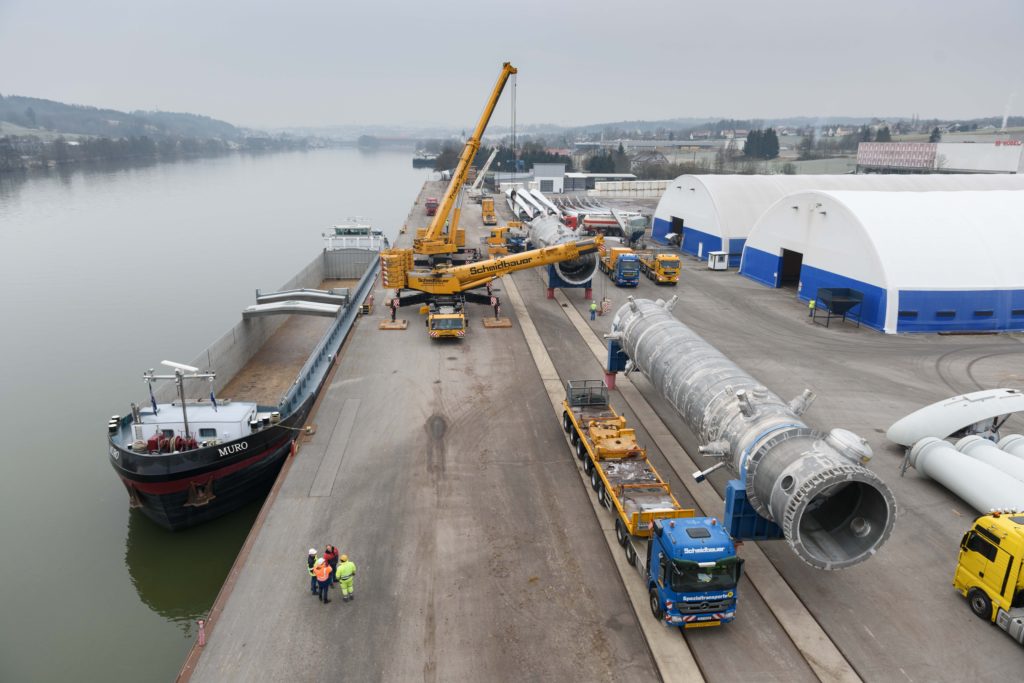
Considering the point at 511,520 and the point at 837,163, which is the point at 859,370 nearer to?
the point at 511,520

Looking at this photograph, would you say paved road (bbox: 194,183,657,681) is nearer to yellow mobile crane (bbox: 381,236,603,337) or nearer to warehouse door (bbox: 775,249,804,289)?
yellow mobile crane (bbox: 381,236,603,337)

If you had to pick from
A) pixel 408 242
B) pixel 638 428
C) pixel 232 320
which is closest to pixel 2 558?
pixel 638 428

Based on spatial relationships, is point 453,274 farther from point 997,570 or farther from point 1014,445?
point 997,570

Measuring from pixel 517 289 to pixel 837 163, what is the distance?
147799 millimetres

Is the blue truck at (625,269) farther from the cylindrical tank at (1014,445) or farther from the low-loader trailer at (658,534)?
the cylindrical tank at (1014,445)

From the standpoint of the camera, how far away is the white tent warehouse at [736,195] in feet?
168

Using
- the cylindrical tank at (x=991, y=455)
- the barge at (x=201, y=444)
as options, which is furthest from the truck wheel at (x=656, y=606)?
the barge at (x=201, y=444)

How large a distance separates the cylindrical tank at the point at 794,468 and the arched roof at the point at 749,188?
36946 millimetres

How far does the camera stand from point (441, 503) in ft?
58.2

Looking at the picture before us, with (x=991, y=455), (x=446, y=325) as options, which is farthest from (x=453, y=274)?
(x=991, y=455)

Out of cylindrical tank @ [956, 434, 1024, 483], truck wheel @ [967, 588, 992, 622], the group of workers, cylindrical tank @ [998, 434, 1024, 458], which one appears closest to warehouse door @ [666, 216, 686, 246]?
cylindrical tank @ [956, 434, 1024, 483]

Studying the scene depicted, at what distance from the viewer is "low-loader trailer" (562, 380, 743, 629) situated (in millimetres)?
12508

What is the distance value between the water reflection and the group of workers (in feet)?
15.3

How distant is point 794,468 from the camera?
1294 cm
